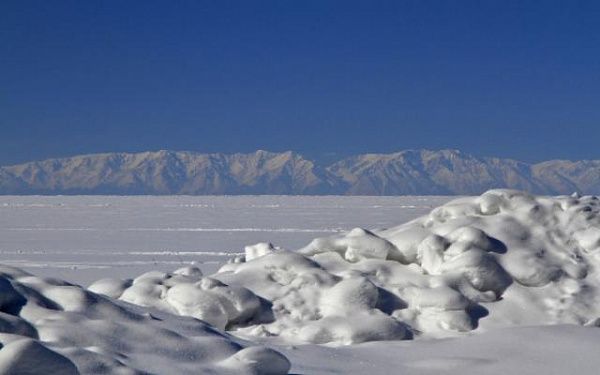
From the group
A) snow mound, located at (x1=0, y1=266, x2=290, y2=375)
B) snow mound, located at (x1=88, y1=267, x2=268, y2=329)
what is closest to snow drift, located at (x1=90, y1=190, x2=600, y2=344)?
snow mound, located at (x1=88, y1=267, x2=268, y2=329)

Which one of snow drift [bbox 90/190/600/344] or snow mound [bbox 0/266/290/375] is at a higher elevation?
snow drift [bbox 90/190/600/344]

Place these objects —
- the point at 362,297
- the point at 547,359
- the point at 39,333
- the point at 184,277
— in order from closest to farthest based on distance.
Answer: the point at 39,333 < the point at 547,359 < the point at 362,297 < the point at 184,277

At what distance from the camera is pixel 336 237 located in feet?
21.1

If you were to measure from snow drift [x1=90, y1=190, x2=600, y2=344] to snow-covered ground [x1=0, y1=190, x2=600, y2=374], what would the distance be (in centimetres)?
1

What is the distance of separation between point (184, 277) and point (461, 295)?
2.03m

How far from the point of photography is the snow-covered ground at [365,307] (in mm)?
3186

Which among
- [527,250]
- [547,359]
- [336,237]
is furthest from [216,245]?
[547,359]

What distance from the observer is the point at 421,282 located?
5.55 m

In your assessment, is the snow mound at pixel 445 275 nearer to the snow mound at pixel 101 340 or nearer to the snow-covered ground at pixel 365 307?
the snow-covered ground at pixel 365 307

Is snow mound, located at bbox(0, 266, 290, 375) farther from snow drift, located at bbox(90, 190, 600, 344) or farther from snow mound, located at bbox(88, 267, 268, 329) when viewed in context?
snow drift, located at bbox(90, 190, 600, 344)

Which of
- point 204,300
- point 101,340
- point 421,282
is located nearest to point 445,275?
point 421,282

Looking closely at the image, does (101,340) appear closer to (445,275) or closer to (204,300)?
(204,300)

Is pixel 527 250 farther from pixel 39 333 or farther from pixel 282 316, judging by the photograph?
pixel 39 333

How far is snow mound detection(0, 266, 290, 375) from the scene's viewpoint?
107 inches
